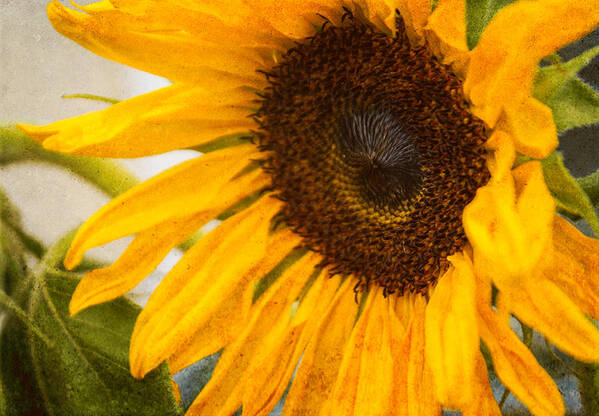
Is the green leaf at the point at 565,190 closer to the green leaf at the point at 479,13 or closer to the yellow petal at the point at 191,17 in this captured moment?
the green leaf at the point at 479,13

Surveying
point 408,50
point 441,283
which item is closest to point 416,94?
point 408,50

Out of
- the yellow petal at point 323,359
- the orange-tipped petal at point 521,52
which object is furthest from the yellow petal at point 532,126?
the yellow petal at point 323,359

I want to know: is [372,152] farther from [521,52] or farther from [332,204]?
[521,52]

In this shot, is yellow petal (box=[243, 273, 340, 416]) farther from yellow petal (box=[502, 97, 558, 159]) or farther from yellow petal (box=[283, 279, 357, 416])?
yellow petal (box=[502, 97, 558, 159])

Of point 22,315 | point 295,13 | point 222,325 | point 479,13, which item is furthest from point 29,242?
point 479,13

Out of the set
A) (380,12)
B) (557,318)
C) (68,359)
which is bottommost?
(68,359)

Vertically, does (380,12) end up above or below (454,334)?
above

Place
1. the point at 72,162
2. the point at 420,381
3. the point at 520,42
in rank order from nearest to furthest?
the point at 520,42
the point at 420,381
the point at 72,162
